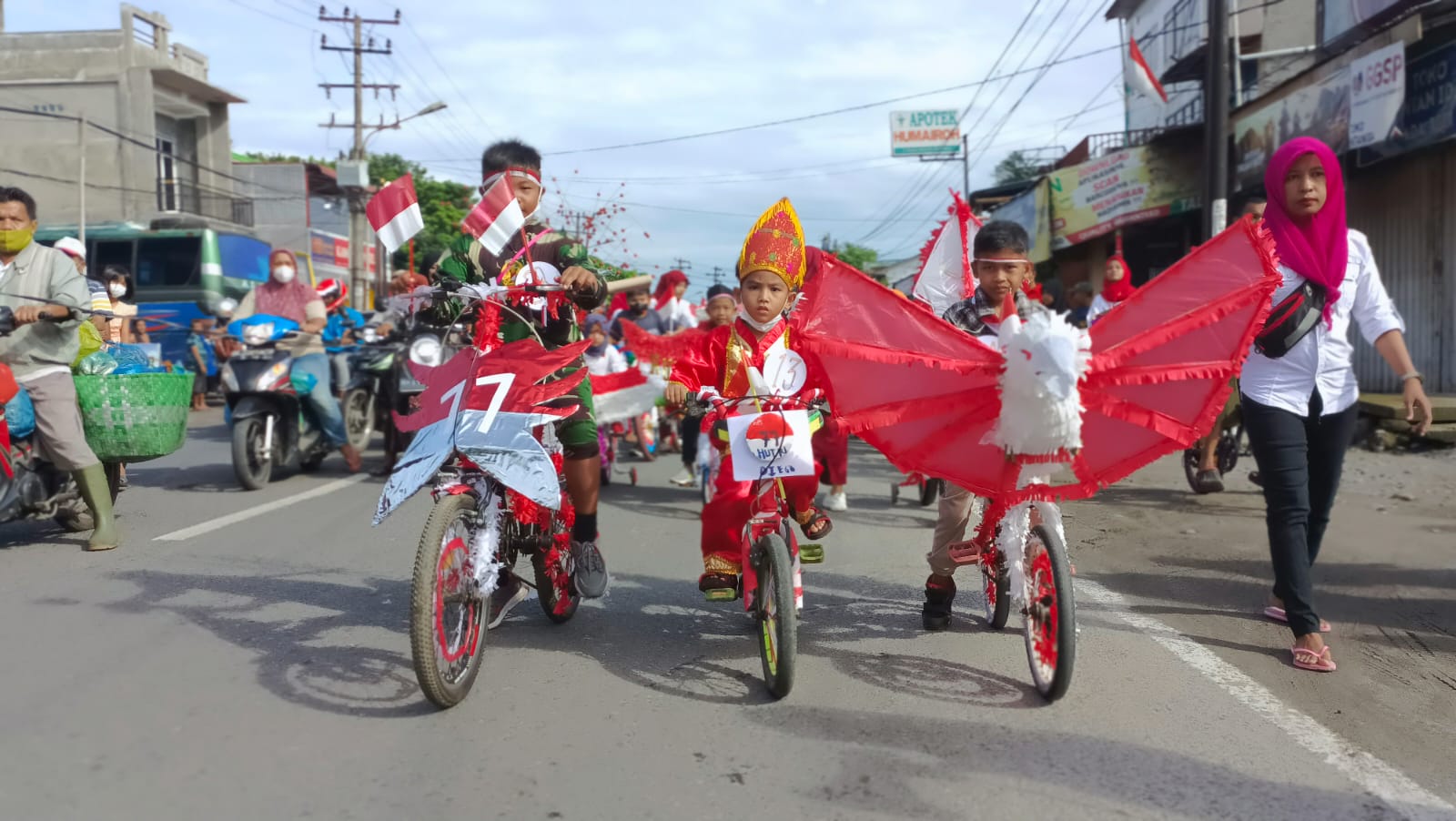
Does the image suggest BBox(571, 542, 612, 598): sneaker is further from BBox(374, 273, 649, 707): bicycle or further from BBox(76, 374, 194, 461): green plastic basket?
BBox(76, 374, 194, 461): green plastic basket

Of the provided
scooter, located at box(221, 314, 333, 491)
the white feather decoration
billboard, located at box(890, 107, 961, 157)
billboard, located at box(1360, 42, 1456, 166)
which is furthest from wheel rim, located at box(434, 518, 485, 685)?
billboard, located at box(890, 107, 961, 157)

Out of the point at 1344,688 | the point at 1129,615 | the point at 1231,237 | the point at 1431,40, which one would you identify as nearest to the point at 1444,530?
the point at 1129,615

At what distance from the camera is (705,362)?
4609mm

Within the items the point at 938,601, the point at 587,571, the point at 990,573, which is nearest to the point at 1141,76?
the point at 938,601

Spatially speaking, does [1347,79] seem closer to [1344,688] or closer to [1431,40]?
[1431,40]

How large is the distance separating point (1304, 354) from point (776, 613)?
93.5 inches

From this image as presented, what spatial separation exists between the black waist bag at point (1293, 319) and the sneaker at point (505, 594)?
303cm

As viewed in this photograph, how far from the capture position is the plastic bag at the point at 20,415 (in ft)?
20.0

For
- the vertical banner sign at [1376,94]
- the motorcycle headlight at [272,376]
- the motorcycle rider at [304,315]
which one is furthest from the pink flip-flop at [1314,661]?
the vertical banner sign at [1376,94]

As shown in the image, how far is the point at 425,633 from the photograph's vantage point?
11.4 ft

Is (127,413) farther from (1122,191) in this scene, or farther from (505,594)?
(1122,191)

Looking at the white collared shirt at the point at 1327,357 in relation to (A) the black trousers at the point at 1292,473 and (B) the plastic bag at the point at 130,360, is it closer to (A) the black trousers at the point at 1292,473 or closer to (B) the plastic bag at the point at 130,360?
(A) the black trousers at the point at 1292,473

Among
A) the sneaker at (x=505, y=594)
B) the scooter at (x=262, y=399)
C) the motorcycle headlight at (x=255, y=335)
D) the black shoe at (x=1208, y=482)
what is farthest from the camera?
the motorcycle headlight at (x=255, y=335)

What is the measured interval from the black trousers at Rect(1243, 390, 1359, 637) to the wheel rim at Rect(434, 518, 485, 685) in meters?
2.98
